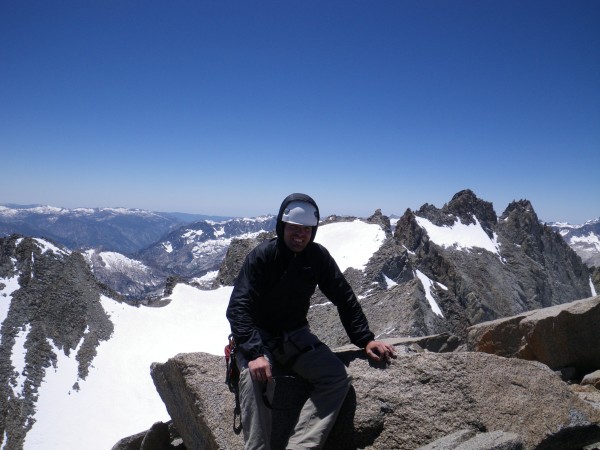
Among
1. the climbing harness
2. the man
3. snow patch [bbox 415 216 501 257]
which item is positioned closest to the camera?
the man

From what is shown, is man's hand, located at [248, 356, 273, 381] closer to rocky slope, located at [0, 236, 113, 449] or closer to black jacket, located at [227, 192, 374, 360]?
black jacket, located at [227, 192, 374, 360]

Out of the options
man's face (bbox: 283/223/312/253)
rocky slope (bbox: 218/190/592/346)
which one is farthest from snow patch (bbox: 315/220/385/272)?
man's face (bbox: 283/223/312/253)

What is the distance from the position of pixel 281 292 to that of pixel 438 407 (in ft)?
9.91

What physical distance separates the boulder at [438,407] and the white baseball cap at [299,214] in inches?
108

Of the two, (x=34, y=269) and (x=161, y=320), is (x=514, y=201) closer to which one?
(x=161, y=320)

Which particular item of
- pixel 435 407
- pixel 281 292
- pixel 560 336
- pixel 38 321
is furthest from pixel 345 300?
pixel 38 321

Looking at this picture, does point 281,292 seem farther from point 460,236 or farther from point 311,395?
point 460,236

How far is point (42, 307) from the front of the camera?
60.2 m

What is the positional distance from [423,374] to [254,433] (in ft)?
9.54

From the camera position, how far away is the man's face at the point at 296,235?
6547 millimetres

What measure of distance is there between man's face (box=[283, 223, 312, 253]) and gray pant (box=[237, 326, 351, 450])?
150 centimetres

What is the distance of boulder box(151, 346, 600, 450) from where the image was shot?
619 cm

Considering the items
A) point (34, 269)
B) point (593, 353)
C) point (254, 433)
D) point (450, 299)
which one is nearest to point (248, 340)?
point (254, 433)

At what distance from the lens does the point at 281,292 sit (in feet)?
22.1
